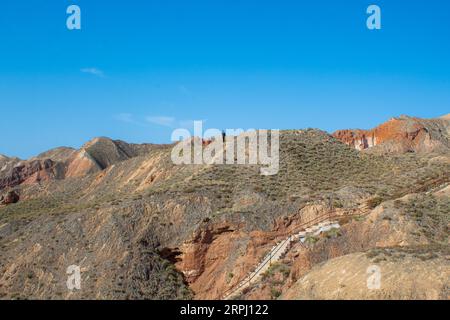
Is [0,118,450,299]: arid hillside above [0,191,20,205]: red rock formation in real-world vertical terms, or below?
below

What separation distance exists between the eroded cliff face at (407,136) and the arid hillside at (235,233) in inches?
2033

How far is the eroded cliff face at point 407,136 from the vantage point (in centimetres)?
9544

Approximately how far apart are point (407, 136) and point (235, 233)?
76734 mm

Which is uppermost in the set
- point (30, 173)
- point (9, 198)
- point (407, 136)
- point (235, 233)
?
point (407, 136)

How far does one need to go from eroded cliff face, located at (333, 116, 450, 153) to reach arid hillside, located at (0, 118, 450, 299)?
51648mm

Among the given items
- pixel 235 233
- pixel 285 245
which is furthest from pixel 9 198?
pixel 285 245

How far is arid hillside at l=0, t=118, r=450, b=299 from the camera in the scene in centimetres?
2600

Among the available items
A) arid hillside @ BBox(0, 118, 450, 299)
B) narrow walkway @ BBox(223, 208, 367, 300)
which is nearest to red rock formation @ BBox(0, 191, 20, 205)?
A: arid hillside @ BBox(0, 118, 450, 299)

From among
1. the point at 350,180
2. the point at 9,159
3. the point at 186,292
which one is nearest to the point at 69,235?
the point at 186,292

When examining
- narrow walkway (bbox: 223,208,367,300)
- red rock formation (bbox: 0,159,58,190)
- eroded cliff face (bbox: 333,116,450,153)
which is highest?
eroded cliff face (bbox: 333,116,450,153)

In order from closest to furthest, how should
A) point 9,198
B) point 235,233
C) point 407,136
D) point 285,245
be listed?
point 285,245 → point 235,233 → point 9,198 → point 407,136

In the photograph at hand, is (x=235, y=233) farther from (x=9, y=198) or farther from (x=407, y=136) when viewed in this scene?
(x=407, y=136)

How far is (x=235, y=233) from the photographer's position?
104 feet

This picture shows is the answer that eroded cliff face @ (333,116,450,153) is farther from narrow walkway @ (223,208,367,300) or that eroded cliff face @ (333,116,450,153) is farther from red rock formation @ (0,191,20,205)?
narrow walkway @ (223,208,367,300)
